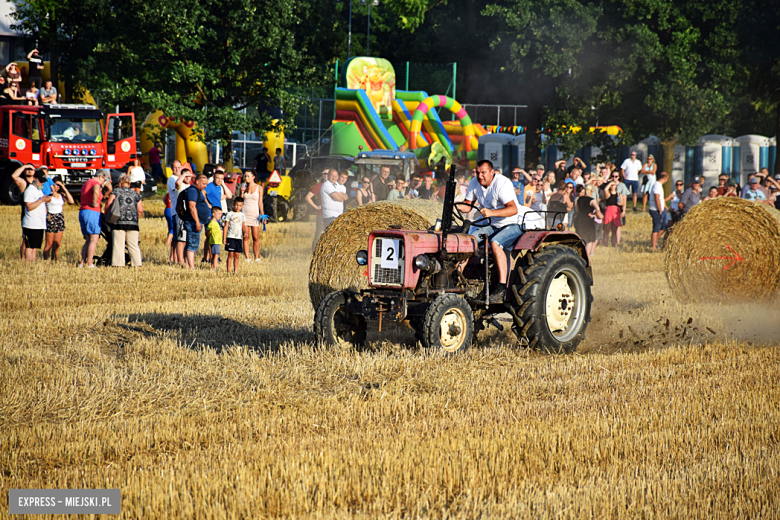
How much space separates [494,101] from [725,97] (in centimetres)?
1663

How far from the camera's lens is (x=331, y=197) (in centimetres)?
1391

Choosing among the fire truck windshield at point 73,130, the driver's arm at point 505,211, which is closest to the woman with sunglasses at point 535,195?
the driver's arm at point 505,211

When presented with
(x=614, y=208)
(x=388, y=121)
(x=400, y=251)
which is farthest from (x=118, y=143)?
(x=400, y=251)

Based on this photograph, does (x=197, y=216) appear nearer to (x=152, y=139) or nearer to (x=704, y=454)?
(x=704, y=454)

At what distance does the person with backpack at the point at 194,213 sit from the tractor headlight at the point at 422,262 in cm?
738

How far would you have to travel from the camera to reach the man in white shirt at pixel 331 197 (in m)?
13.8

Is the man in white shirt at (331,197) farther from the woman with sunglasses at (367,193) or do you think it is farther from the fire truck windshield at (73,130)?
the fire truck windshield at (73,130)

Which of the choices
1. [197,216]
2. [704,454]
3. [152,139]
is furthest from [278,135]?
[704,454]

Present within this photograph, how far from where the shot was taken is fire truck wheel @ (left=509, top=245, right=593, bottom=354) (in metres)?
7.12

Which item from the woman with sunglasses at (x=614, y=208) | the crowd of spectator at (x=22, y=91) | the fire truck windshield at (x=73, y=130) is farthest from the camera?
the crowd of spectator at (x=22, y=91)

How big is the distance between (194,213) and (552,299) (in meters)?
7.34

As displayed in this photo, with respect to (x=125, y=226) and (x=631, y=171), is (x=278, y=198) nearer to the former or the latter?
(x=125, y=226)

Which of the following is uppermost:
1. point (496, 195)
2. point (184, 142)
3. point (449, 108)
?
point (449, 108)

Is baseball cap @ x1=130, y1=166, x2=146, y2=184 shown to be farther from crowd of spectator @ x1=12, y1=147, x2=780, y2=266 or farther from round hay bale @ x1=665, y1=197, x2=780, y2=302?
round hay bale @ x1=665, y1=197, x2=780, y2=302
